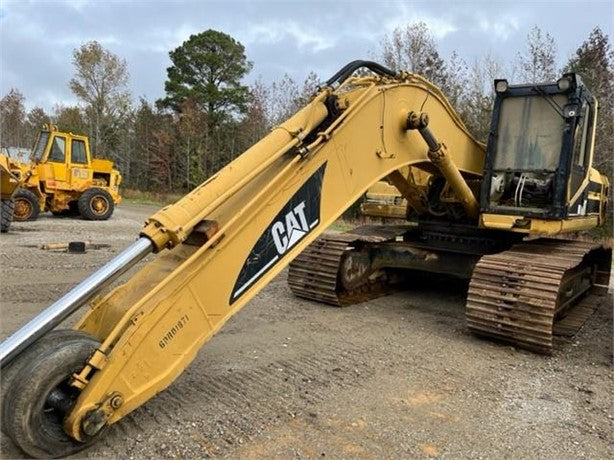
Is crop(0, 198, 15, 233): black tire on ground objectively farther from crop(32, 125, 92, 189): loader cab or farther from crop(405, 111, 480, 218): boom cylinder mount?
crop(405, 111, 480, 218): boom cylinder mount

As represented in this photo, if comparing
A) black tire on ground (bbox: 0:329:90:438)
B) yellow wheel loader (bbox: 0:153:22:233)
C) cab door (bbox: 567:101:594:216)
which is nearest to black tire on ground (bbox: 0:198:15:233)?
yellow wheel loader (bbox: 0:153:22:233)

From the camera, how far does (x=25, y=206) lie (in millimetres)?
14125

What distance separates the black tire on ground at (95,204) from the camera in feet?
51.6

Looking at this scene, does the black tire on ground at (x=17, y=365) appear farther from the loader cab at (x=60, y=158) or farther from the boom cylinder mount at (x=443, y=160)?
the loader cab at (x=60, y=158)

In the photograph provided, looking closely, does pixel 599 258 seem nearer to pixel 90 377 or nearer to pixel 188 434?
pixel 188 434

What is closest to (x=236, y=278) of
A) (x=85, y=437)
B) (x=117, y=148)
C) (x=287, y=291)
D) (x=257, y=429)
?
(x=257, y=429)

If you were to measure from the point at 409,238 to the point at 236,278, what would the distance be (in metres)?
4.23

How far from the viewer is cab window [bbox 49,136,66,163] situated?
15.2m

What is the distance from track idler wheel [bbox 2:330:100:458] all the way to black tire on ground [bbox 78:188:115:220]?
45.9 ft

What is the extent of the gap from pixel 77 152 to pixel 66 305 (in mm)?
14478

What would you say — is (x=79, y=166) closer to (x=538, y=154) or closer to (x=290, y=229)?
(x=538, y=154)

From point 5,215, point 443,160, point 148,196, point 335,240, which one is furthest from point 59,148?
point 148,196

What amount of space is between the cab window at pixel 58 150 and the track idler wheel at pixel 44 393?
45.8 feet

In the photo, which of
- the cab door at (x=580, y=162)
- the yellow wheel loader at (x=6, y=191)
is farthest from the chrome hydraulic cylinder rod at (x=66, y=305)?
the yellow wheel loader at (x=6, y=191)
